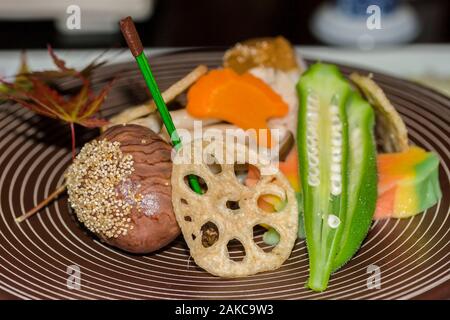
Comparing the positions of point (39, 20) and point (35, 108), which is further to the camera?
point (39, 20)

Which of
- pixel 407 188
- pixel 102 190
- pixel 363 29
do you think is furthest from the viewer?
pixel 363 29

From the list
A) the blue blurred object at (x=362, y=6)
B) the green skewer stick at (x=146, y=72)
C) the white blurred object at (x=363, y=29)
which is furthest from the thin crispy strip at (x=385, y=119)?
the blue blurred object at (x=362, y=6)

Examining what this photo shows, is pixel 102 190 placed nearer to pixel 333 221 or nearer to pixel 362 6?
pixel 333 221

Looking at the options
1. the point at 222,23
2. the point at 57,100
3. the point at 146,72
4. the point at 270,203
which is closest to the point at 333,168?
the point at 270,203
